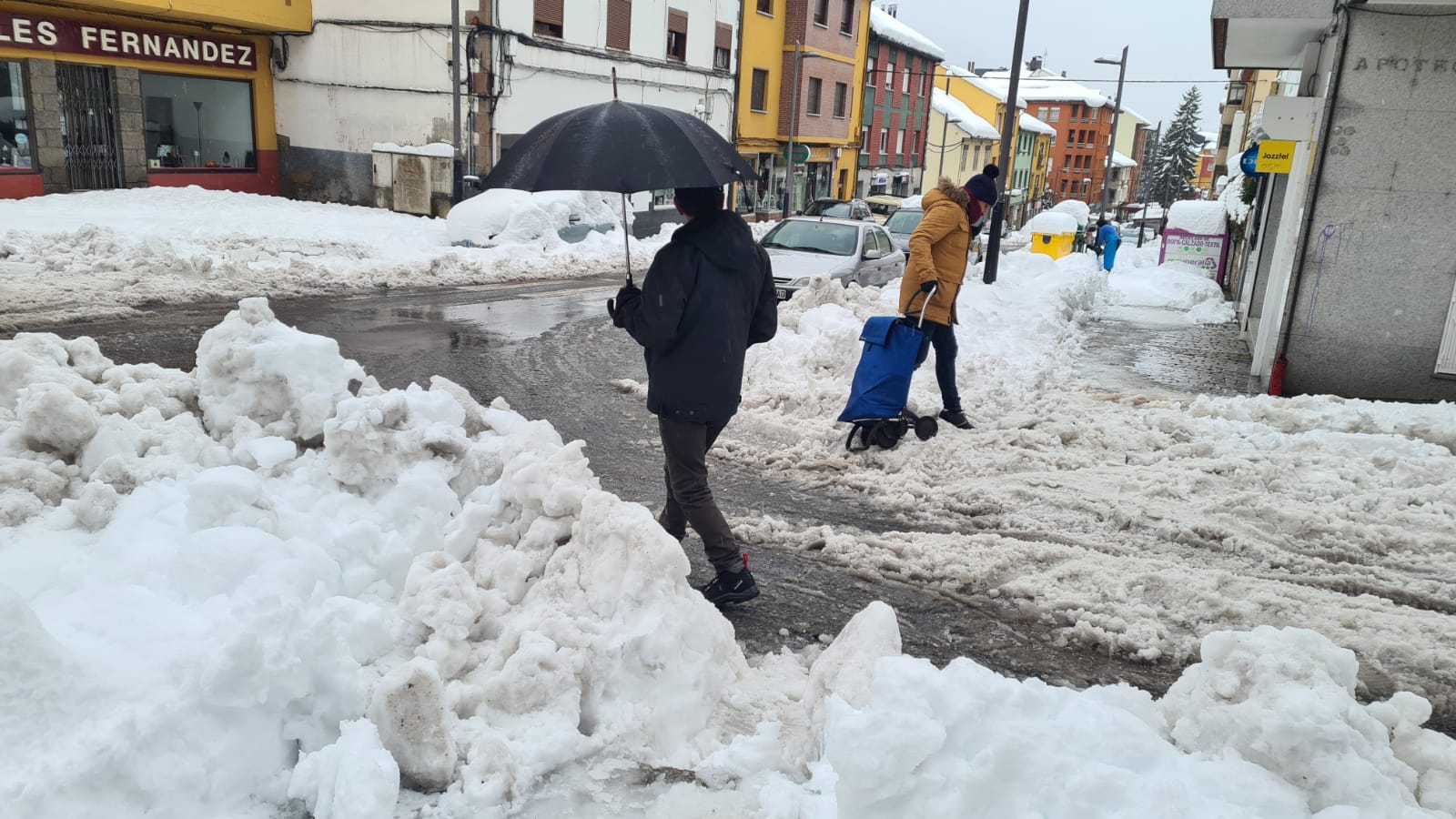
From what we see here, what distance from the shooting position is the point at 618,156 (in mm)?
3729

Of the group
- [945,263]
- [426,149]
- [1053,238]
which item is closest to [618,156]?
[945,263]

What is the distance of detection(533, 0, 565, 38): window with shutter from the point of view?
23.1m

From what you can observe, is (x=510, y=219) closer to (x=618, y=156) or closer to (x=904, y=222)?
(x=904, y=222)

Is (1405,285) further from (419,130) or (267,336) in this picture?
(419,130)

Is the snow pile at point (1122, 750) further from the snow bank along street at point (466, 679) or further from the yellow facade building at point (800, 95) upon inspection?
the yellow facade building at point (800, 95)

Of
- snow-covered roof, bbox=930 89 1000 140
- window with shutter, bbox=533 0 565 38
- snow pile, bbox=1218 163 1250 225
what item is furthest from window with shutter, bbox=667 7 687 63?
snow-covered roof, bbox=930 89 1000 140

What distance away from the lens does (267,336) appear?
4.36 metres

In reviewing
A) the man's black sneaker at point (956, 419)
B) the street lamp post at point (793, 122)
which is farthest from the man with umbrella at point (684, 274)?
the street lamp post at point (793, 122)

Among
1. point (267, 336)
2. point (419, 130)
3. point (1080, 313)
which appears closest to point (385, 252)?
point (419, 130)

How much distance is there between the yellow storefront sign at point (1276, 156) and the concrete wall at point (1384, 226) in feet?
1.88

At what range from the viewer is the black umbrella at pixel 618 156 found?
3.65 meters

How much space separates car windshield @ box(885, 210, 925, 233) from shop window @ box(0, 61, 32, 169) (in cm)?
1830

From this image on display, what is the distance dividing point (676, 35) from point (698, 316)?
27.8 metres

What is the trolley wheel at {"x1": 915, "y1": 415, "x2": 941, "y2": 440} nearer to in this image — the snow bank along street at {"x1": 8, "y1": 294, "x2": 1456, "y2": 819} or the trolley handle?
the trolley handle
